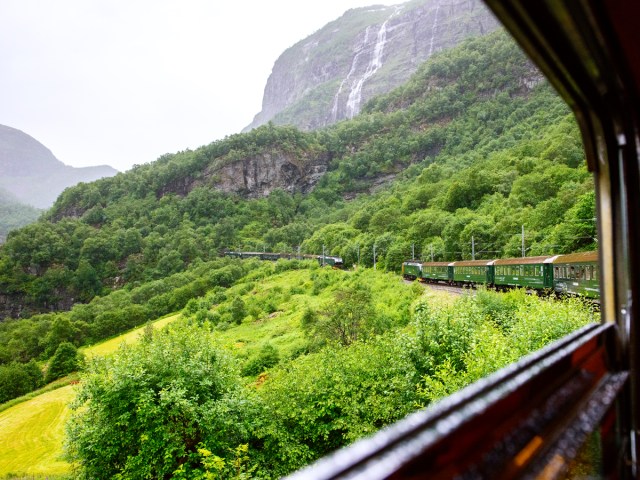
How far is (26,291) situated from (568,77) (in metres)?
111

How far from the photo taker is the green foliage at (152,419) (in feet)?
41.4

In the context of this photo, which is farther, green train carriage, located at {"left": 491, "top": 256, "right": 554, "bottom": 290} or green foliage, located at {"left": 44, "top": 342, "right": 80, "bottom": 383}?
green foliage, located at {"left": 44, "top": 342, "right": 80, "bottom": 383}

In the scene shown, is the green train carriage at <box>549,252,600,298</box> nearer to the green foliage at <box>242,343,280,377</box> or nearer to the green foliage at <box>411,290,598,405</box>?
the green foliage at <box>411,290,598,405</box>

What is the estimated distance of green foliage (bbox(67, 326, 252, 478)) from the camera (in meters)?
12.6

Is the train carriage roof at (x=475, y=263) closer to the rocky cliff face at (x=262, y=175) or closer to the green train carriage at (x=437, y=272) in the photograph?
the green train carriage at (x=437, y=272)

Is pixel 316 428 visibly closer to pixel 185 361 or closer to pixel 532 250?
pixel 185 361

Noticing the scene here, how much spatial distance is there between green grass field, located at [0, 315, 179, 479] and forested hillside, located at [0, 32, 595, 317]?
34190 millimetres

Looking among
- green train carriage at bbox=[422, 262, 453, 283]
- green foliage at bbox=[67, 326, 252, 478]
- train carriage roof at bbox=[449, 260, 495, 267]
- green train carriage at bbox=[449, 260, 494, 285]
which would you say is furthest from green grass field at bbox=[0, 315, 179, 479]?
green train carriage at bbox=[422, 262, 453, 283]

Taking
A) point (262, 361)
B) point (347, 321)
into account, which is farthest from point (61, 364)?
point (347, 321)

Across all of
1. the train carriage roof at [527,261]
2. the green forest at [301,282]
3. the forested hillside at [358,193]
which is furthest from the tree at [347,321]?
the forested hillside at [358,193]

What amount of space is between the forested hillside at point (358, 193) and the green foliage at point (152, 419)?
26186mm

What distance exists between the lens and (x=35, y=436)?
91.6 feet

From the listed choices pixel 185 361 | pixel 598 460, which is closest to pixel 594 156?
pixel 598 460

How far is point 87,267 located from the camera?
94.4m
